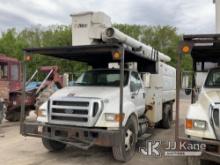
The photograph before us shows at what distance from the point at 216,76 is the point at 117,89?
2.25 meters

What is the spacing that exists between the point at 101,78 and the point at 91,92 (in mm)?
1045

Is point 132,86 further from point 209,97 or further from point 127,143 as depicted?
point 209,97

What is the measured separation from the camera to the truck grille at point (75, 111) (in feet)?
21.9

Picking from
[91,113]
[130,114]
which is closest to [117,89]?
[130,114]

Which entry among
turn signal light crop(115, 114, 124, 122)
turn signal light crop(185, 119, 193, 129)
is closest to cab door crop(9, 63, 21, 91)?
turn signal light crop(115, 114, 124, 122)

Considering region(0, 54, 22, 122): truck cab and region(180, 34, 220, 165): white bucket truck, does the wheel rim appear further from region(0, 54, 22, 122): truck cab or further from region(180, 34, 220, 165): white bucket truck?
region(0, 54, 22, 122): truck cab

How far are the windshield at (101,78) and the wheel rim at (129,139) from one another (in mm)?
1316

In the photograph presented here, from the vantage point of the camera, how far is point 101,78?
329 inches

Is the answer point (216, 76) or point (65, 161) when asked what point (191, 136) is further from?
point (65, 161)

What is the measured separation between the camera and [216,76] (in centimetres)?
715

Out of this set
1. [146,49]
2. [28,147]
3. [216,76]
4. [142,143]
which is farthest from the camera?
[146,49]

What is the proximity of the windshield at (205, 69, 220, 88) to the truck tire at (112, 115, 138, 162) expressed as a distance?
1.87m

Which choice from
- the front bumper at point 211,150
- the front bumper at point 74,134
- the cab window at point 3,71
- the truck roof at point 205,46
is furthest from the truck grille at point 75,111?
the cab window at point 3,71

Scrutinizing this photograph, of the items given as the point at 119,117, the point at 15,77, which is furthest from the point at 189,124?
the point at 15,77
